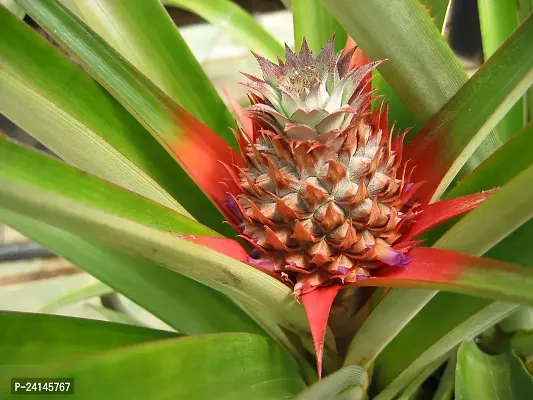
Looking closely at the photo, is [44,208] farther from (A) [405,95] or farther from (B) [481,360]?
(B) [481,360]

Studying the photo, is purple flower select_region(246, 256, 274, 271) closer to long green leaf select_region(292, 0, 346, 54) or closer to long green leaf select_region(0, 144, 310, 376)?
long green leaf select_region(0, 144, 310, 376)

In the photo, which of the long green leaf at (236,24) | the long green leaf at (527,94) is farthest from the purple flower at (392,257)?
the long green leaf at (236,24)

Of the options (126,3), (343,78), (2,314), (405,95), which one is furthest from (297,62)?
(2,314)

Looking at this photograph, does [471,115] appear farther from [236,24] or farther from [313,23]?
[236,24]

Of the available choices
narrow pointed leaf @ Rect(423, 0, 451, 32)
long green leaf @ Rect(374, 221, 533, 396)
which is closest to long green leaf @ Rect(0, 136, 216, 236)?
long green leaf @ Rect(374, 221, 533, 396)

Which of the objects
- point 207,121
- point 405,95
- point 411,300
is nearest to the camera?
point 411,300

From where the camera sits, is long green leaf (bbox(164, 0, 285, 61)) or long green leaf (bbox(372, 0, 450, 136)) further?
long green leaf (bbox(164, 0, 285, 61))

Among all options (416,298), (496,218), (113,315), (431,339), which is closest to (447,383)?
(431,339)

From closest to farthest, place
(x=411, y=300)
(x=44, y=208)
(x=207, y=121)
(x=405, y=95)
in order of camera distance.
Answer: (x=44, y=208), (x=411, y=300), (x=405, y=95), (x=207, y=121)
